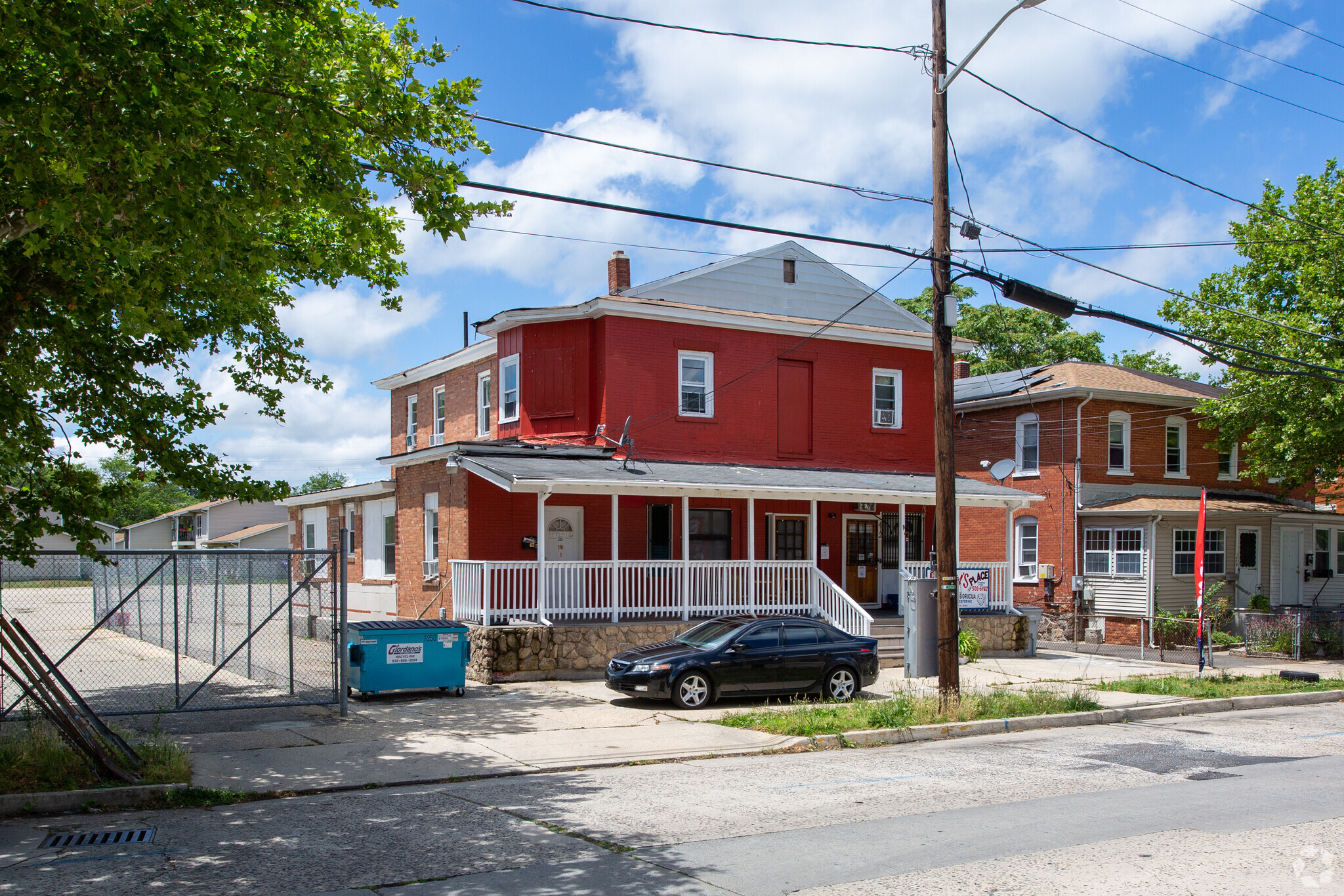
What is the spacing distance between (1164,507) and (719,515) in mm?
12558

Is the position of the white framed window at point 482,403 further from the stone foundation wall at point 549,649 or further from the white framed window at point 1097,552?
the white framed window at point 1097,552

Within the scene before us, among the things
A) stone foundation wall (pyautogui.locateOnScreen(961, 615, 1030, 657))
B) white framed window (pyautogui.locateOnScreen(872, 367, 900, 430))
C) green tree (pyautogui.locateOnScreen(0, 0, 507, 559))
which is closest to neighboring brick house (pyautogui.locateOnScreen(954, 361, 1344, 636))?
white framed window (pyautogui.locateOnScreen(872, 367, 900, 430))

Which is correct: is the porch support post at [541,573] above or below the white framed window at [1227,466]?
below

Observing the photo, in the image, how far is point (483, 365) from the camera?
87.4 ft

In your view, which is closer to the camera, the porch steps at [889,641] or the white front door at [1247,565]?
the porch steps at [889,641]

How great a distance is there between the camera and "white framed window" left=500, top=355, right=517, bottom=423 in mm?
24484

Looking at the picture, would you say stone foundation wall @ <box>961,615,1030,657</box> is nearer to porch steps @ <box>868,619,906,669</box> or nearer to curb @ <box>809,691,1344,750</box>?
porch steps @ <box>868,619,906,669</box>

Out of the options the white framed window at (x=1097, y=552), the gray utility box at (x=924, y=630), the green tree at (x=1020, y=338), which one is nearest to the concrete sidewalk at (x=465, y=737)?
the gray utility box at (x=924, y=630)

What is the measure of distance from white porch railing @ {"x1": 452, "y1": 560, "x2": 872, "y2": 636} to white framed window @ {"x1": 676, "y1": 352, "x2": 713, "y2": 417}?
13.0 feet

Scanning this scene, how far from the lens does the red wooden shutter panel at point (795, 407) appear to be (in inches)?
984

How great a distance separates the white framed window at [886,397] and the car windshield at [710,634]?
11.3 meters

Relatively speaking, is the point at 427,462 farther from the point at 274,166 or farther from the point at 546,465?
the point at 274,166

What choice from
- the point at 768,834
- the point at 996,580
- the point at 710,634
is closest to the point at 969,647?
the point at 996,580

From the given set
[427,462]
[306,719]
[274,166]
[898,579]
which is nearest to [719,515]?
[898,579]
